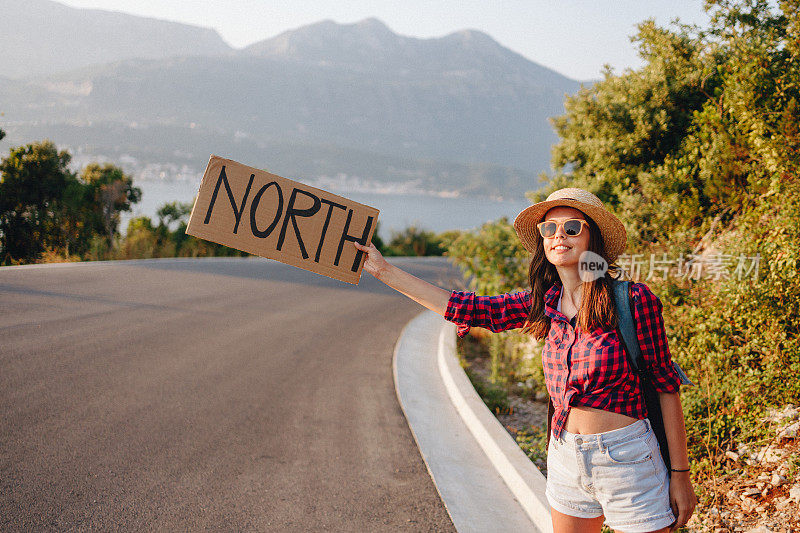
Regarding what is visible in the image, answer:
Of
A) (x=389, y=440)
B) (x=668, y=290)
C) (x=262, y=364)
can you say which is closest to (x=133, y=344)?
(x=262, y=364)

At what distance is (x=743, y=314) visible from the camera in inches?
177

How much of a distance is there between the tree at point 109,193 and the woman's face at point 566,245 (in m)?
17.9

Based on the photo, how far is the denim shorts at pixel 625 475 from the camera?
1.88 metres

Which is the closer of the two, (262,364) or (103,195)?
(262,364)

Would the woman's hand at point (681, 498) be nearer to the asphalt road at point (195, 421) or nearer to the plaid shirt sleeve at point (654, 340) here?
the plaid shirt sleeve at point (654, 340)

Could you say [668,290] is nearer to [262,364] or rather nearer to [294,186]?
[294,186]

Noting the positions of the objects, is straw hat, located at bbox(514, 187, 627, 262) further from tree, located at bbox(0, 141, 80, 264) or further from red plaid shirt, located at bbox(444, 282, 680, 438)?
tree, located at bbox(0, 141, 80, 264)

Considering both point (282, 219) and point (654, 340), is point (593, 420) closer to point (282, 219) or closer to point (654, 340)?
point (654, 340)

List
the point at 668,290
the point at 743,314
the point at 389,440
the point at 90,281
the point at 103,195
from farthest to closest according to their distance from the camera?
the point at 103,195 → the point at 90,281 → the point at 668,290 → the point at 389,440 → the point at 743,314

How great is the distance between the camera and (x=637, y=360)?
1.93 metres

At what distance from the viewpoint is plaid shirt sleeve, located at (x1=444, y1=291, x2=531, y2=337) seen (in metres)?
2.33

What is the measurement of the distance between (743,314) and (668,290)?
3.41 ft

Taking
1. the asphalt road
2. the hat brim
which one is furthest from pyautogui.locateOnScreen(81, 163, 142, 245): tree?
the hat brim

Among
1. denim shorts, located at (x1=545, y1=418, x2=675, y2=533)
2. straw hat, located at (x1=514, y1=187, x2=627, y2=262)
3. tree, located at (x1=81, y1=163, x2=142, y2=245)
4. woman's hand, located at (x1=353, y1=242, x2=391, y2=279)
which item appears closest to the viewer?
denim shorts, located at (x1=545, y1=418, x2=675, y2=533)
